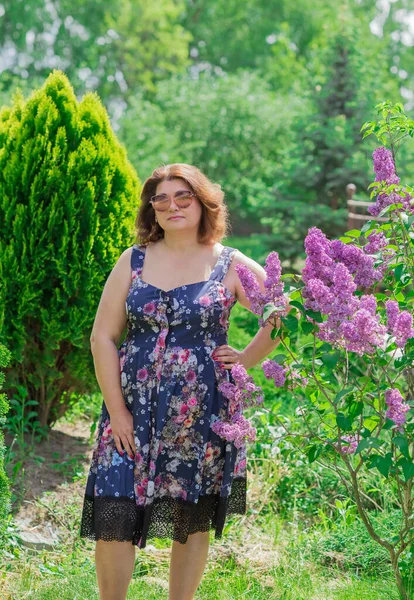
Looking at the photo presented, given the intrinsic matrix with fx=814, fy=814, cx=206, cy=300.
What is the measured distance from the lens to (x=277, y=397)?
19.6ft

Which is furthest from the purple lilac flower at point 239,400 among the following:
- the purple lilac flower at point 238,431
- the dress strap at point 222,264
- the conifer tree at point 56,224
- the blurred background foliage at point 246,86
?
the blurred background foliage at point 246,86

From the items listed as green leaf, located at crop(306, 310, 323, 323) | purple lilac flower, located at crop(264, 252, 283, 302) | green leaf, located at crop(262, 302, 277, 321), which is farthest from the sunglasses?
green leaf, located at crop(306, 310, 323, 323)

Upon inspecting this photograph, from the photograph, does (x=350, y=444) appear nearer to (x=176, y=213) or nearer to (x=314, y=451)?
(x=314, y=451)

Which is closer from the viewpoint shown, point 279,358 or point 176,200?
point 279,358

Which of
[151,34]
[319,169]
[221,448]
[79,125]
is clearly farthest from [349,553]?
[151,34]

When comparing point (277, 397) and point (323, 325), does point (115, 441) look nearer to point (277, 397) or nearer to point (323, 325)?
point (323, 325)

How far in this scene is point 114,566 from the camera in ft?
9.58

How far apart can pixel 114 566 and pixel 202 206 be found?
4.52 ft

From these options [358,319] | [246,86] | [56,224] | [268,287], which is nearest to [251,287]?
[268,287]

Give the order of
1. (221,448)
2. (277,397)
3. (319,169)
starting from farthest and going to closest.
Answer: (319,169)
(277,397)
(221,448)

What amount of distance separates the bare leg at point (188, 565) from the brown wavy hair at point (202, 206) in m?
1.15

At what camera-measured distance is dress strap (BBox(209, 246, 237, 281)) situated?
3.08 meters

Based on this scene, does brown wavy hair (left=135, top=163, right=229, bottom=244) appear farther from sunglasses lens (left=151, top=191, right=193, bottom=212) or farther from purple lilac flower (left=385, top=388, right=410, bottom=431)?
purple lilac flower (left=385, top=388, right=410, bottom=431)

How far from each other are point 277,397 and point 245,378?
343 centimetres
